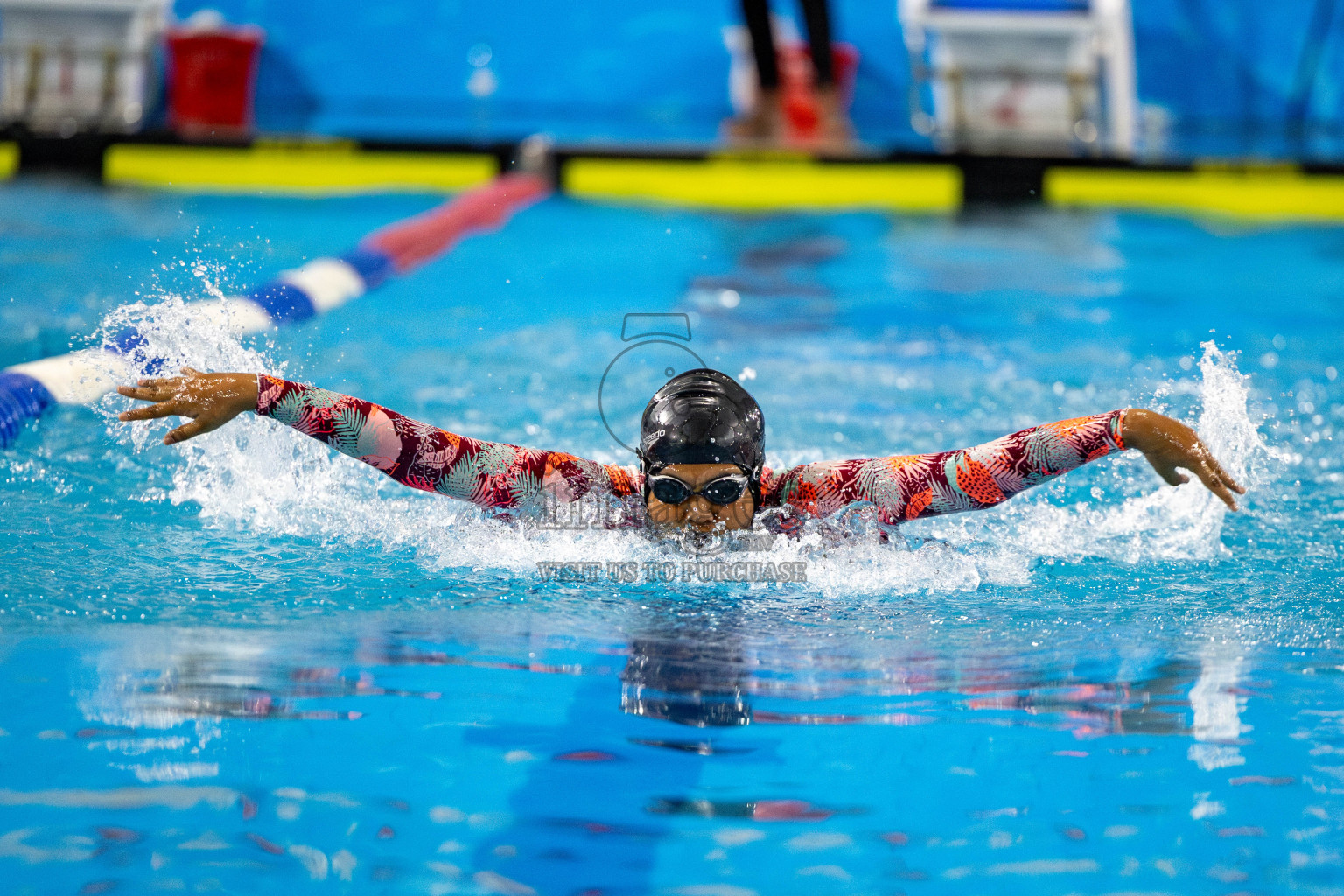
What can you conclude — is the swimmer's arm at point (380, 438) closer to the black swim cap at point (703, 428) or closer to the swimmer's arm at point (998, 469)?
the black swim cap at point (703, 428)

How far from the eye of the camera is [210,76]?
10812 mm

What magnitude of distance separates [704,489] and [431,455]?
626 mm

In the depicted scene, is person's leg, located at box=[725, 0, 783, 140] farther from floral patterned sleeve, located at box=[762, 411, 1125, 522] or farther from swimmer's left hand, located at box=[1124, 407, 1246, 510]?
swimmer's left hand, located at box=[1124, 407, 1246, 510]

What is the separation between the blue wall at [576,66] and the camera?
11172 millimetres

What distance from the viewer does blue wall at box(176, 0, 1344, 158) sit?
1117cm

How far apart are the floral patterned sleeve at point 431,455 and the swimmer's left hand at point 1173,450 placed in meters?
1.16

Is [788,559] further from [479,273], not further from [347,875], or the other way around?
[479,273]

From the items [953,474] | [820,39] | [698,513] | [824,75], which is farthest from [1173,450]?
[824,75]

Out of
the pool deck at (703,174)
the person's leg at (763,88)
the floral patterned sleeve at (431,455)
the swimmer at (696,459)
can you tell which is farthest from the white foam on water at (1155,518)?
the person's leg at (763,88)

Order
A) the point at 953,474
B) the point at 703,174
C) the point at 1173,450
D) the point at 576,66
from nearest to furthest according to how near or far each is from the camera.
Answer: the point at 1173,450 < the point at 953,474 < the point at 703,174 < the point at 576,66

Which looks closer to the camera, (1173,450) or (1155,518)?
(1173,450)

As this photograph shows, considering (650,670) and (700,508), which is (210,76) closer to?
(700,508)

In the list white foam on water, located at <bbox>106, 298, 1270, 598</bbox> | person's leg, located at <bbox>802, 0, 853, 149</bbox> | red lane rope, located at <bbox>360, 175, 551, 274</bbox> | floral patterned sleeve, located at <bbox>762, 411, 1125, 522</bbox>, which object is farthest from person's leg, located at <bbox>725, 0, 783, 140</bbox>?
floral patterned sleeve, located at <bbox>762, 411, 1125, 522</bbox>

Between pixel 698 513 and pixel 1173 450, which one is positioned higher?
pixel 1173 450
